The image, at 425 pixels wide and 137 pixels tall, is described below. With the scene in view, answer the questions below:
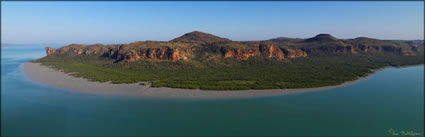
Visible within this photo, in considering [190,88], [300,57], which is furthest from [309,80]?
[300,57]

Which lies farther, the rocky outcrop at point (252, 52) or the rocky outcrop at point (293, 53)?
the rocky outcrop at point (293, 53)

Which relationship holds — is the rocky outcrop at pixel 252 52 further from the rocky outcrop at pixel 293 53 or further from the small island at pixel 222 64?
the rocky outcrop at pixel 293 53

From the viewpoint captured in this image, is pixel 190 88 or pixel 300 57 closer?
pixel 190 88

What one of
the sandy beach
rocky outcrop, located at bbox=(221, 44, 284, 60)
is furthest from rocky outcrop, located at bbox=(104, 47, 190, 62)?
the sandy beach

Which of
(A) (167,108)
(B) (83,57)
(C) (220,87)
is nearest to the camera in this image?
(A) (167,108)

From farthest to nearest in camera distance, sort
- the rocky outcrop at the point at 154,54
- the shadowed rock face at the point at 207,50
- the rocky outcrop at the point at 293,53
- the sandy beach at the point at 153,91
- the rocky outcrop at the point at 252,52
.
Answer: the rocky outcrop at the point at 293,53
the rocky outcrop at the point at 252,52
the shadowed rock face at the point at 207,50
the rocky outcrop at the point at 154,54
the sandy beach at the point at 153,91

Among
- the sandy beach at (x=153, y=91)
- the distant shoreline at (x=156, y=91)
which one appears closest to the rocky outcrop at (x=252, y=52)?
the distant shoreline at (x=156, y=91)

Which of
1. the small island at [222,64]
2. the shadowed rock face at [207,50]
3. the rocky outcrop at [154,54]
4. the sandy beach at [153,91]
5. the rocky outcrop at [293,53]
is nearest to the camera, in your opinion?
the sandy beach at [153,91]

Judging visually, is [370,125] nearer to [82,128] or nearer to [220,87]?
[220,87]

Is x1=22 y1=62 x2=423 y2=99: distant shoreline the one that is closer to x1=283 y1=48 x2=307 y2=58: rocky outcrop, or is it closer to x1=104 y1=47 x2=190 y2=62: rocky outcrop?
x1=104 y1=47 x2=190 y2=62: rocky outcrop

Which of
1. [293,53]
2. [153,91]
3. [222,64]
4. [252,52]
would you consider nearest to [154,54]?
[222,64]
